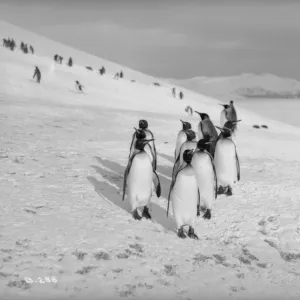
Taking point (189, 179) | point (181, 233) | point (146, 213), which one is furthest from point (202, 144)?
point (181, 233)

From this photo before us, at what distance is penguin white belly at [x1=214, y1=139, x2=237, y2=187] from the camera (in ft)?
25.9

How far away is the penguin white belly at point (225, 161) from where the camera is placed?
7891 millimetres

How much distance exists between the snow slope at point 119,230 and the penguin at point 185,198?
0.23m

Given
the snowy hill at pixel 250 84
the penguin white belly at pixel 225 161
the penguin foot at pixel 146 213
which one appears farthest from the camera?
the snowy hill at pixel 250 84

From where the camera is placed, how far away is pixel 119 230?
6102mm

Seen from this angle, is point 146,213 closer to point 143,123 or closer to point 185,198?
point 185,198

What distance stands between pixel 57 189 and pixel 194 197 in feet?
9.37

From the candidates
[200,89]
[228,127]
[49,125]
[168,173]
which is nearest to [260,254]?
[228,127]

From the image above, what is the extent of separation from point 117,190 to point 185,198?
7.45 ft

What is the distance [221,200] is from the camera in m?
7.84

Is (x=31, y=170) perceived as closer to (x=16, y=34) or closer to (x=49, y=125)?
(x=49, y=125)

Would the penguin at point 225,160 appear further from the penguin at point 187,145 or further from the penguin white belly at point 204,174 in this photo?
the penguin white belly at point 204,174

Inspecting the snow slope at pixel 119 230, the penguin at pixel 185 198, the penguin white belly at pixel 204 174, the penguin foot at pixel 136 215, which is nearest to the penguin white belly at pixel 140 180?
the penguin foot at pixel 136 215

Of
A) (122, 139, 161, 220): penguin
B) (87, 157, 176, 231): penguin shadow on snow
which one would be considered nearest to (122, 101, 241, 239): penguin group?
(122, 139, 161, 220): penguin
